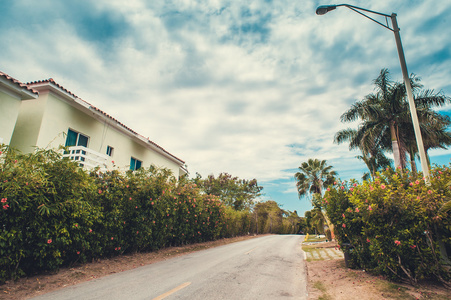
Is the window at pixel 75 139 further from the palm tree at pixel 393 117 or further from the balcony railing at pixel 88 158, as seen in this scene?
the palm tree at pixel 393 117

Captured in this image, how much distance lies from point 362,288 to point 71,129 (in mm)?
13735

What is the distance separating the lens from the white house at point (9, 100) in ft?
30.5

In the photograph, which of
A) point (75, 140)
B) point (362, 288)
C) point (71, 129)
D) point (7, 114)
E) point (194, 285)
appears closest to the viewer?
point (362, 288)

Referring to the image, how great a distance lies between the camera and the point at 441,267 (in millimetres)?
5047

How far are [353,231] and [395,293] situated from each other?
7.41 feet

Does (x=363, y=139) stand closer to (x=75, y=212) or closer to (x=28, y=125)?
(x=75, y=212)

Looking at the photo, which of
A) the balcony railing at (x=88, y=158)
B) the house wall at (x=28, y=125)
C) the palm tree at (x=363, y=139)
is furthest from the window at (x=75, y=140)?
the palm tree at (x=363, y=139)

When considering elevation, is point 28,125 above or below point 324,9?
below

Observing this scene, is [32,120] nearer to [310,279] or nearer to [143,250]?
[143,250]

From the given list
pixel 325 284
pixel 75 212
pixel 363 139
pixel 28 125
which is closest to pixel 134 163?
pixel 28 125

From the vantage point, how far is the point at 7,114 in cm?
958

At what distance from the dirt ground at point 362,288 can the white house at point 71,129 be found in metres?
7.88

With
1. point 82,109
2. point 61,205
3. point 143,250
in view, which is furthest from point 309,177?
point 61,205

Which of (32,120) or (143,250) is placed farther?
(143,250)
